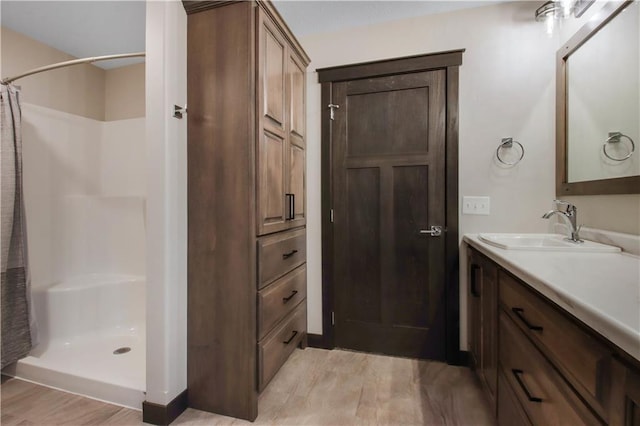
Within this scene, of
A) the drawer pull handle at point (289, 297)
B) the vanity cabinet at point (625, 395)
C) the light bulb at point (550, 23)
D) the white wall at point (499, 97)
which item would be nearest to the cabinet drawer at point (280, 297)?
the drawer pull handle at point (289, 297)

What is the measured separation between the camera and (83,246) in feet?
8.21

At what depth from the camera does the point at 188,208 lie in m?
1.55

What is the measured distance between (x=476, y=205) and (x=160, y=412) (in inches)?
87.9

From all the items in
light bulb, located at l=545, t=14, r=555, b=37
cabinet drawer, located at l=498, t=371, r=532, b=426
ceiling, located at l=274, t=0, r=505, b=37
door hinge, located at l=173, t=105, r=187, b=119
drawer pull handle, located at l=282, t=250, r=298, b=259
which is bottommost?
cabinet drawer, located at l=498, t=371, r=532, b=426

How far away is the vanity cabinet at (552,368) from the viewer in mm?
552

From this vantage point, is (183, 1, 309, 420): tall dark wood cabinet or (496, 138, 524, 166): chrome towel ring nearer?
(183, 1, 309, 420): tall dark wood cabinet

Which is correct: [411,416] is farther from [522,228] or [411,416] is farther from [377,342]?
[522,228]

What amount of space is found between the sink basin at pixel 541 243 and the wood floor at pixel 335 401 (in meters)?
0.92

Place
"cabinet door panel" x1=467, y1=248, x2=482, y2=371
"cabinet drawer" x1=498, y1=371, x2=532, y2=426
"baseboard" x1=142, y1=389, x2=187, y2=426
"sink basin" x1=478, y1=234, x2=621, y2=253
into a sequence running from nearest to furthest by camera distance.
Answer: "cabinet drawer" x1=498, y1=371, x2=532, y2=426, "sink basin" x1=478, y1=234, x2=621, y2=253, "baseboard" x1=142, y1=389, x2=187, y2=426, "cabinet door panel" x1=467, y1=248, x2=482, y2=371

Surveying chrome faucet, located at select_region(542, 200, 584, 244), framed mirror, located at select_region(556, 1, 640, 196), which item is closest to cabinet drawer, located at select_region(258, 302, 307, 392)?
chrome faucet, located at select_region(542, 200, 584, 244)

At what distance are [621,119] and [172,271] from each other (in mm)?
2348

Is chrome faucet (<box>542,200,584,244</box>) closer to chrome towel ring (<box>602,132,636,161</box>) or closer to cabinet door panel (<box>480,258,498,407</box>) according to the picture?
chrome towel ring (<box>602,132,636,161</box>)

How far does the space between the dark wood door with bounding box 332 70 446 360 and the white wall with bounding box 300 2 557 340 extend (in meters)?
0.20

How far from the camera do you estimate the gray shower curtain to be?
5.83ft
